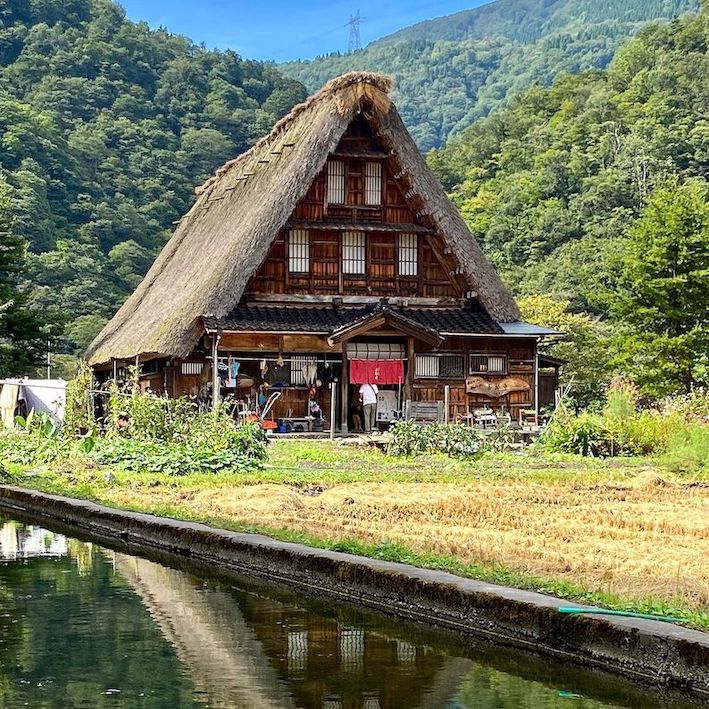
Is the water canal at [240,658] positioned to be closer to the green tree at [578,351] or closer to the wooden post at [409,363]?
the wooden post at [409,363]

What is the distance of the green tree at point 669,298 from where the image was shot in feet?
107

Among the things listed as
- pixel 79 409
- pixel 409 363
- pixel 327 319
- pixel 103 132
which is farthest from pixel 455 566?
pixel 103 132

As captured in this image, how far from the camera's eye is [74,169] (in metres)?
65.4

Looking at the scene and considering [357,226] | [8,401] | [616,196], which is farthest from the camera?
[616,196]

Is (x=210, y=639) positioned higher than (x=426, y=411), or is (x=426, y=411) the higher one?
(x=426, y=411)

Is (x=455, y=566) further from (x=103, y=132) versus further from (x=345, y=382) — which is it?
(x=103, y=132)

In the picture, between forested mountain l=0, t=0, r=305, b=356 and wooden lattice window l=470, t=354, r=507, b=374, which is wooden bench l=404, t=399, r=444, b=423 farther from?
forested mountain l=0, t=0, r=305, b=356

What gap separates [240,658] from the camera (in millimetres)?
6438

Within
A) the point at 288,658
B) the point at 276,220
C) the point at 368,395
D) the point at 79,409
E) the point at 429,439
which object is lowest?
the point at 288,658

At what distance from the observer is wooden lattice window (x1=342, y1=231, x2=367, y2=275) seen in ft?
105

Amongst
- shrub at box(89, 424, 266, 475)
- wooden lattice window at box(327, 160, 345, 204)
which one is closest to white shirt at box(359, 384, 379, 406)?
wooden lattice window at box(327, 160, 345, 204)

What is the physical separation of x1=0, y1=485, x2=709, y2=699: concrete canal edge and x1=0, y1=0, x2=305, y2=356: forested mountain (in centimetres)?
4197

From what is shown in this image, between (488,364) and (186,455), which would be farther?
(488,364)

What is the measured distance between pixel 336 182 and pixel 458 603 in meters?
25.5
